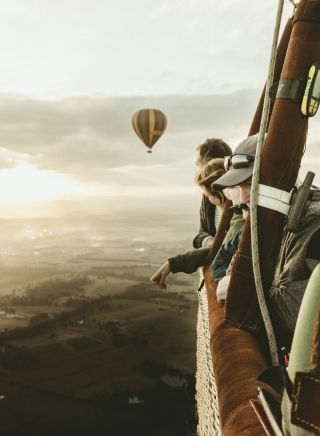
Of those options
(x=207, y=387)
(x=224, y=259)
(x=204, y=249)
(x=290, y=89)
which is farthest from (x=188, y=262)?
(x=290, y=89)

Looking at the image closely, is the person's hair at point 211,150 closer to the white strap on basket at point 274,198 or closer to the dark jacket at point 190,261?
the dark jacket at point 190,261

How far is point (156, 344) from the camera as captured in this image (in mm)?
55906

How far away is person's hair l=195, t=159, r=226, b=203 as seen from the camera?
118 inches

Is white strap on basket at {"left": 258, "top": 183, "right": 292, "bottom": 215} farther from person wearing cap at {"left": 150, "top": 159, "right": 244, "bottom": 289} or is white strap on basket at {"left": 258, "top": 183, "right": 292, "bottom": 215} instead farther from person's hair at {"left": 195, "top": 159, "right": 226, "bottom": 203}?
person's hair at {"left": 195, "top": 159, "right": 226, "bottom": 203}

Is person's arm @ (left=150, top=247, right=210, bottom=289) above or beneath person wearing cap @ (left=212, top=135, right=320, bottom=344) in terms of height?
beneath

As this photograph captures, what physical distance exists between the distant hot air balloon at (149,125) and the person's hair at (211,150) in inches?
934

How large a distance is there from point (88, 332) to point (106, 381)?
20887mm

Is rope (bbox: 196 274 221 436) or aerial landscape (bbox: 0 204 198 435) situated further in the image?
aerial landscape (bbox: 0 204 198 435)

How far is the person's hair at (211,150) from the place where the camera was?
3473mm

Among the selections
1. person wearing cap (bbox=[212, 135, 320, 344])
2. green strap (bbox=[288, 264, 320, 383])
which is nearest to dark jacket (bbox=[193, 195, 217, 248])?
person wearing cap (bbox=[212, 135, 320, 344])

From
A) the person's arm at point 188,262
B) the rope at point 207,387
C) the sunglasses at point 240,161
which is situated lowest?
the rope at point 207,387

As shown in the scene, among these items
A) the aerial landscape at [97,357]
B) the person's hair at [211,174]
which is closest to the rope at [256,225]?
the person's hair at [211,174]

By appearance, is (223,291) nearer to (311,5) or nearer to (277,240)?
(277,240)

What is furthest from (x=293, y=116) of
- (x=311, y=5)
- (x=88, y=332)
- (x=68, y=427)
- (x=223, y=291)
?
(x=88, y=332)
